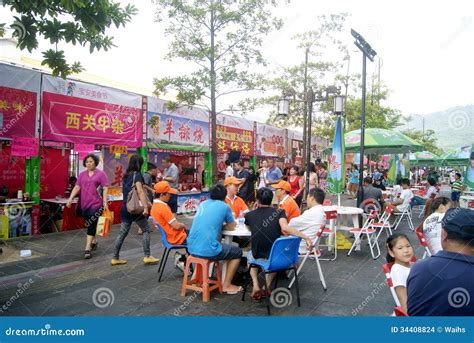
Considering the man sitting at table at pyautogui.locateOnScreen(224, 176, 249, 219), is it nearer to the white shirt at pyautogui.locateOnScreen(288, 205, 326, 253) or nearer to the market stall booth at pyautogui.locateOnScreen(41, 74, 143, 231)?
the white shirt at pyautogui.locateOnScreen(288, 205, 326, 253)

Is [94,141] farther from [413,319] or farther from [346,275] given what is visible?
[413,319]

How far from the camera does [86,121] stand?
807cm

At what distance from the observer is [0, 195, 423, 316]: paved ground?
366cm

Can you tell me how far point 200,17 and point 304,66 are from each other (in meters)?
6.61

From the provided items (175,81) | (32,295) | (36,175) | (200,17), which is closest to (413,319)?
(32,295)

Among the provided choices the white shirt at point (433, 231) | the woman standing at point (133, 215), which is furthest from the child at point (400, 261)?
the woman standing at point (133, 215)

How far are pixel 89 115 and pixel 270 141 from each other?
30.6 feet

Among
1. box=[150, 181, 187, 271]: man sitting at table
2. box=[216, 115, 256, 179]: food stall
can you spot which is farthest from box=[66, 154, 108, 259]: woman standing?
box=[216, 115, 256, 179]: food stall

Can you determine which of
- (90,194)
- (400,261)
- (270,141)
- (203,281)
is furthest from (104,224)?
(270,141)

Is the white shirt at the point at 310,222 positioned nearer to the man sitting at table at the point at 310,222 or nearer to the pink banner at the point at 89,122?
the man sitting at table at the point at 310,222

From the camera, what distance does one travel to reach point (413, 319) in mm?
2016

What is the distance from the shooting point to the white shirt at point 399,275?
2602mm

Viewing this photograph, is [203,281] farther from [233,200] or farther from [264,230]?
[233,200]

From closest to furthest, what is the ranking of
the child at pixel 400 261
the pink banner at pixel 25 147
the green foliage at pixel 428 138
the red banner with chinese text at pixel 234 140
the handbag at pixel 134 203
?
the child at pixel 400 261, the handbag at pixel 134 203, the pink banner at pixel 25 147, the red banner with chinese text at pixel 234 140, the green foliage at pixel 428 138
